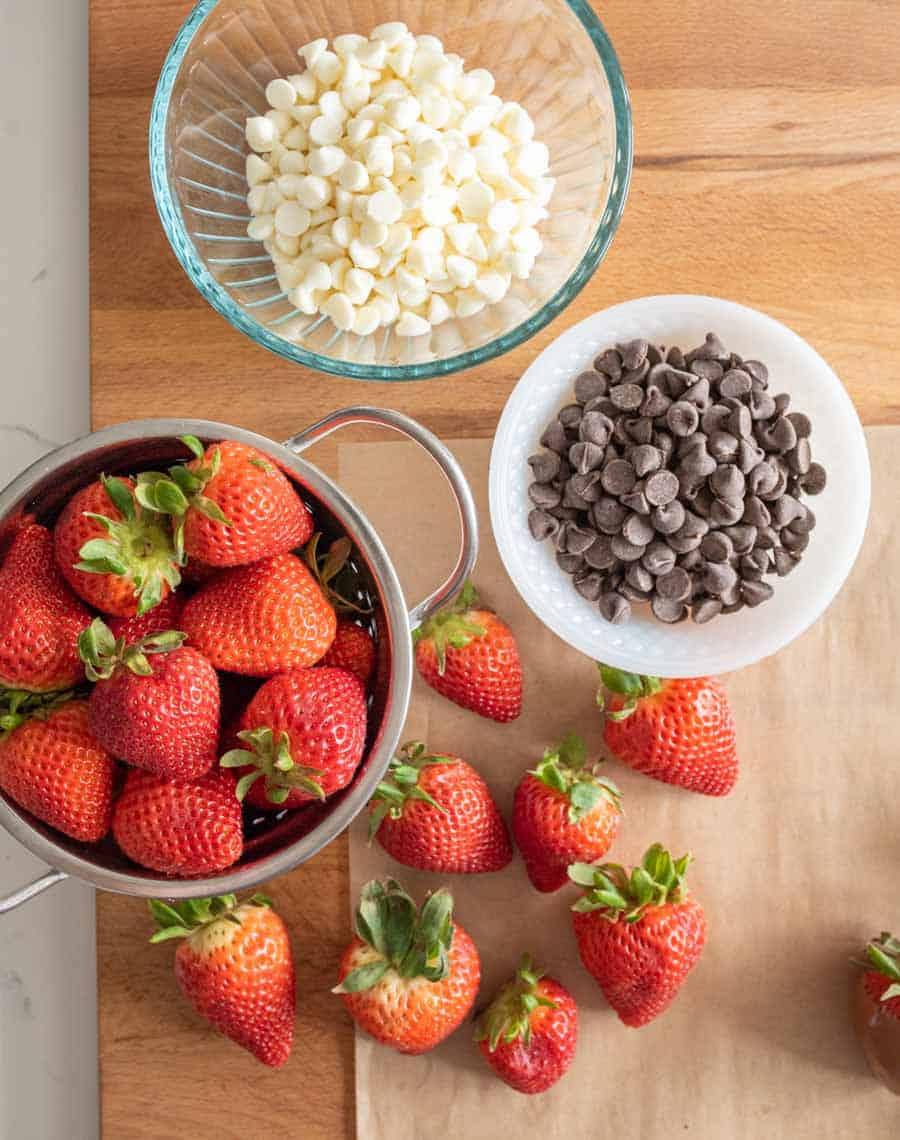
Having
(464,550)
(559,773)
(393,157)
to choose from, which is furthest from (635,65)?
(559,773)

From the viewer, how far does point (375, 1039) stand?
1.04 meters

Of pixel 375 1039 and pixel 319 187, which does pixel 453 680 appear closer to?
pixel 375 1039

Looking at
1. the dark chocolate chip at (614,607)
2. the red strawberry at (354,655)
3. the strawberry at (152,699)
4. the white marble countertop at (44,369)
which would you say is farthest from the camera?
the white marble countertop at (44,369)

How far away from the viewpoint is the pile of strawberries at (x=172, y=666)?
80cm

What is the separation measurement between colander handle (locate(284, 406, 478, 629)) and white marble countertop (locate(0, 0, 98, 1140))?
39 centimetres

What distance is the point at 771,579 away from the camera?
1036 mm

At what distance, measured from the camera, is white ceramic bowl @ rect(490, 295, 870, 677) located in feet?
3.32

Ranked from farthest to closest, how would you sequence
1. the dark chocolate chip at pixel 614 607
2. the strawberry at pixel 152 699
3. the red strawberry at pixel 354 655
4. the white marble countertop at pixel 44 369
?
the white marble countertop at pixel 44 369 → the dark chocolate chip at pixel 614 607 → the red strawberry at pixel 354 655 → the strawberry at pixel 152 699

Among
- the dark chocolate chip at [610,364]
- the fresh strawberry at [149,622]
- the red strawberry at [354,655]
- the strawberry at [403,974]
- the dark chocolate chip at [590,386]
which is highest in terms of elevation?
the dark chocolate chip at [610,364]

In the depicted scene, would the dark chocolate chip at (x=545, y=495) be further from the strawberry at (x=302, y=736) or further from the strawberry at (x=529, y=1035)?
the strawberry at (x=529, y=1035)

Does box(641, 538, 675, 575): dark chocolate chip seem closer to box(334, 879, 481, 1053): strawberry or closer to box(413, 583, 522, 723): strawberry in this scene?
box(413, 583, 522, 723): strawberry

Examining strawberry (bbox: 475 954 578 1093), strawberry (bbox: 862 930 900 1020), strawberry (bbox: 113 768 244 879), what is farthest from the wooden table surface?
strawberry (bbox: 862 930 900 1020)

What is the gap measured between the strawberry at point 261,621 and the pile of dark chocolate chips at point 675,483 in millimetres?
251

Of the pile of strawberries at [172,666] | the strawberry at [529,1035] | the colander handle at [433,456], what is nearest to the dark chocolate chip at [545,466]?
the colander handle at [433,456]
